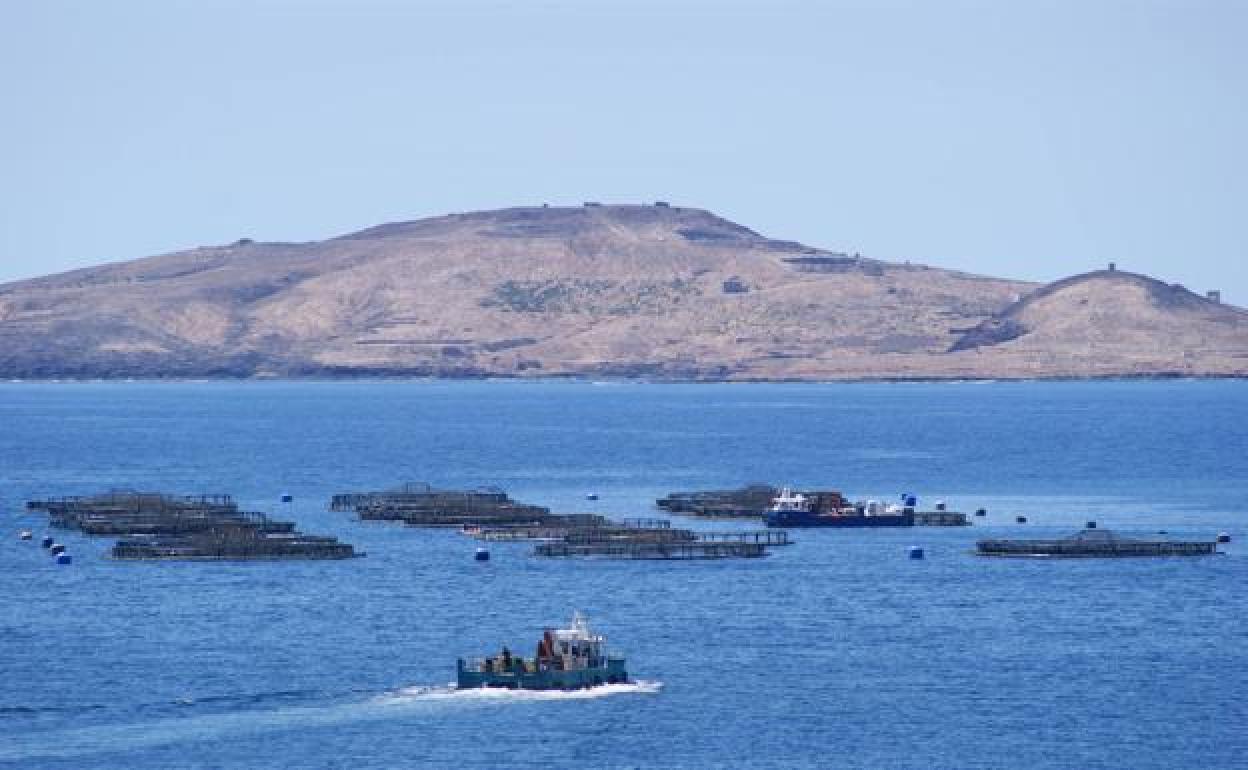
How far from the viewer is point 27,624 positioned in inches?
4532

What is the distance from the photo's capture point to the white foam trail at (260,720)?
3374 inches

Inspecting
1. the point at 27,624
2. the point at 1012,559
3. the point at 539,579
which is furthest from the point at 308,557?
the point at 1012,559

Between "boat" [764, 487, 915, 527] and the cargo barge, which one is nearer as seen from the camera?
the cargo barge

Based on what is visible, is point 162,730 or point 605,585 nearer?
point 162,730

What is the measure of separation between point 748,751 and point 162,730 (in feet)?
65.1

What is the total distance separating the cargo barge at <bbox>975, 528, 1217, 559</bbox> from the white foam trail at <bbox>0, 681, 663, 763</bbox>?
52.3 metres

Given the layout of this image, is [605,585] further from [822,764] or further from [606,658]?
[822,764]

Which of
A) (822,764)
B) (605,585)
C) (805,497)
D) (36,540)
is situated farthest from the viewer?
(805,497)

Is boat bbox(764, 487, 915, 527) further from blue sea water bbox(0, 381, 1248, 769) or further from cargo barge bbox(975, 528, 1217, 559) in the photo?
cargo barge bbox(975, 528, 1217, 559)

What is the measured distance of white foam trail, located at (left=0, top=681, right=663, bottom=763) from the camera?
3374 inches

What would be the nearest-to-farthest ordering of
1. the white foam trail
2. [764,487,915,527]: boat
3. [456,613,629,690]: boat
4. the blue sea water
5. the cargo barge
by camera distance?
the white foam trail
the blue sea water
[456,613,629,690]: boat
the cargo barge
[764,487,915,527]: boat

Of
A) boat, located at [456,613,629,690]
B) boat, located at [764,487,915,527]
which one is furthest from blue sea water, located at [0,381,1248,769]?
boat, located at [764,487,915,527]

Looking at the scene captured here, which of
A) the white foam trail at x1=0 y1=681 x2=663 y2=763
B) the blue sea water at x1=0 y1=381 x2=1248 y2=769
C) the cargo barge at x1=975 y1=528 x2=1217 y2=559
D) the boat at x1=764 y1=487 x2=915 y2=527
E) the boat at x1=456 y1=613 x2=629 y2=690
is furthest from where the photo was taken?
the boat at x1=764 y1=487 x2=915 y2=527

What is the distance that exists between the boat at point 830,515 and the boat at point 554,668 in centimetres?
6877
